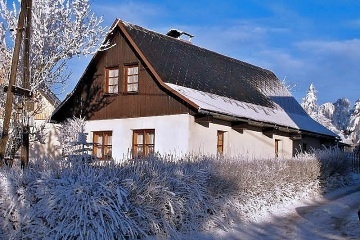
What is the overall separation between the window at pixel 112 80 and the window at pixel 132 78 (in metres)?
0.69

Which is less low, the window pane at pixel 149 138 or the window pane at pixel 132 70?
the window pane at pixel 132 70

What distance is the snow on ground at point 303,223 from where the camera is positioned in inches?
428

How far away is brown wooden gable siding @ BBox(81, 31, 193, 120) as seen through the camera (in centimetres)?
2019

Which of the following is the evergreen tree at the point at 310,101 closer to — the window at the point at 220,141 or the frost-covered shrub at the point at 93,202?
the window at the point at 220,141

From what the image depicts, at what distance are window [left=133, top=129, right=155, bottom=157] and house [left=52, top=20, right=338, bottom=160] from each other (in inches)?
1.7

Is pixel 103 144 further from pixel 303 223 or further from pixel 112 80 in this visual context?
pixel 303 223

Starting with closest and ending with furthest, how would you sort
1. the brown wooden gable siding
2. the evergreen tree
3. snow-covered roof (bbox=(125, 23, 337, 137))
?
the brown wooden gable siding
snow-covered roof (bbox=(125, 23, 337, 137))
the evergreen tree

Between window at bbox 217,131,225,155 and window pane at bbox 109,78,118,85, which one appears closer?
window at bbox 217,131,225,155

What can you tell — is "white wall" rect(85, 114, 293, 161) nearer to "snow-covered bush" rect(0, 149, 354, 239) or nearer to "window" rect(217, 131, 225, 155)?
"window" rect(217, 131, 225, 155)

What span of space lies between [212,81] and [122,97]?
427 centimetres

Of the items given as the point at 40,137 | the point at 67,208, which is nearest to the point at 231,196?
the point at 67,208

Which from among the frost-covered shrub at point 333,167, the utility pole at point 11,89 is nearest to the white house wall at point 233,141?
the frost-covered shrub at point 333,167

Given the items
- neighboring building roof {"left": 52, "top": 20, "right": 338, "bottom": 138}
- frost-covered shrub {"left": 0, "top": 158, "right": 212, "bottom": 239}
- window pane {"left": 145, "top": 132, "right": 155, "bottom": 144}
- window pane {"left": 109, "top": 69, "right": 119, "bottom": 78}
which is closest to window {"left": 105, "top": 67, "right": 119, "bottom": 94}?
window pane {"left": 109, "top": 69, "right": 119, "bottom": 78}

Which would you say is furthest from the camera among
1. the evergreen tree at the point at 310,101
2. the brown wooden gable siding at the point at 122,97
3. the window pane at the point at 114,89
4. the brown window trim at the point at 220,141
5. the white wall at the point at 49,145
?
the evergreen tree at the point at 310,101
